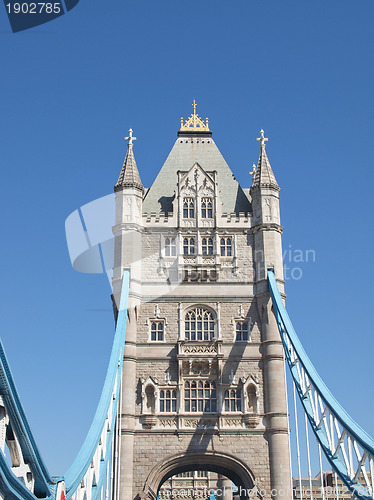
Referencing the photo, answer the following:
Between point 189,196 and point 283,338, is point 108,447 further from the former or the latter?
point 189,196

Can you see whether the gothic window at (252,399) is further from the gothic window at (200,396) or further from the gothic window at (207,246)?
the gothic window at (207,246)

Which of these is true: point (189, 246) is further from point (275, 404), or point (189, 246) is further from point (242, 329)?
point (275, 404)

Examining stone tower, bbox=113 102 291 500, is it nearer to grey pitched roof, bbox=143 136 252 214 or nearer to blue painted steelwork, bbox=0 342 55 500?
grey pitched roof, bbox=143 136 252 214

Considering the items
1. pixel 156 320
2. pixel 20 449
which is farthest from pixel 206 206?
pixel 20 449

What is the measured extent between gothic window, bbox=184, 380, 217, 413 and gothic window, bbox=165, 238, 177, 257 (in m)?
6.31

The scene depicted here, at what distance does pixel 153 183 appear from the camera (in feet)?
118

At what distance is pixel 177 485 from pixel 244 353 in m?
10.7

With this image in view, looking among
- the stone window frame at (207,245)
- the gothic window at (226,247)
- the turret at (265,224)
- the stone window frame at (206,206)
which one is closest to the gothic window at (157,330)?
the stone window frame at (207,245)

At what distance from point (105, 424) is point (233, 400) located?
8.14 metres

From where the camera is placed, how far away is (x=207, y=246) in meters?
33.1

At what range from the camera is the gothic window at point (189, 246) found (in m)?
33.1

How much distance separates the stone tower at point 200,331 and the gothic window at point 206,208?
51 mm

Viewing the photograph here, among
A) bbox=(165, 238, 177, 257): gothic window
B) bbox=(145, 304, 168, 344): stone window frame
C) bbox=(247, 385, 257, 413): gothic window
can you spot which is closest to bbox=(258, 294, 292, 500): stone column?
bbox=(247, 385, 257, 413): gothic window

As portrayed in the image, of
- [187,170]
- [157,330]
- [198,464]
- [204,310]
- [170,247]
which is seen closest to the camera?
[198,464]
